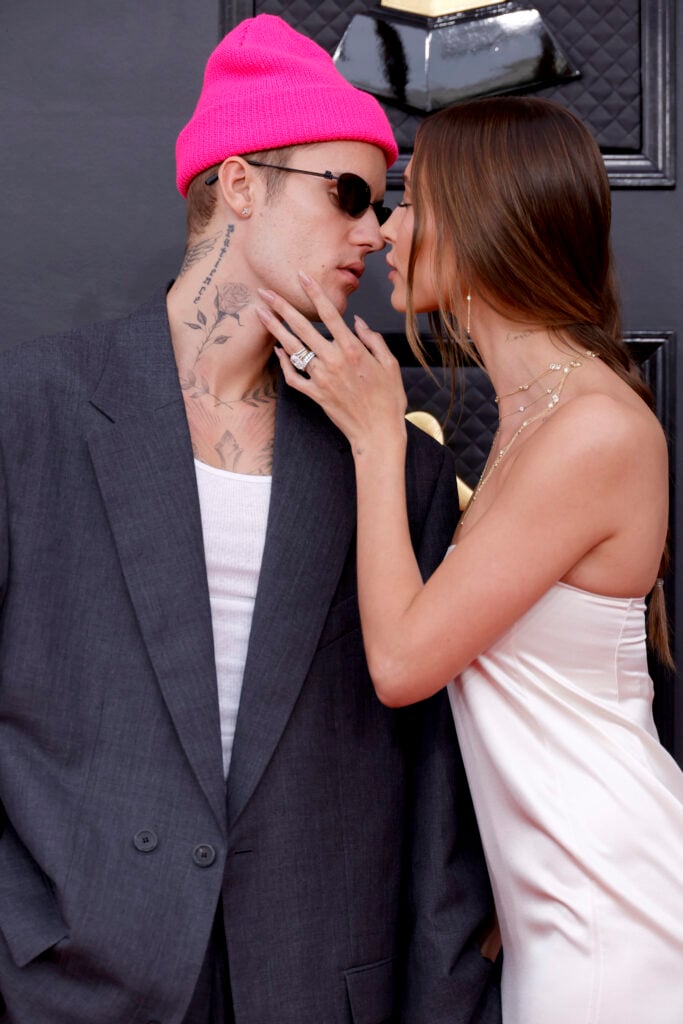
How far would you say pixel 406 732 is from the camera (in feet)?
6.42

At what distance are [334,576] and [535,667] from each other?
34 centimetres

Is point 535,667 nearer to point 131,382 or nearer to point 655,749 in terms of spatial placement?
point 655,749

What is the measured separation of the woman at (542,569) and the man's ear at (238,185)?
0.69ft

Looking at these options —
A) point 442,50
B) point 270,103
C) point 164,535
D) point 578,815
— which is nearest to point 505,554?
Answer: point 578,815

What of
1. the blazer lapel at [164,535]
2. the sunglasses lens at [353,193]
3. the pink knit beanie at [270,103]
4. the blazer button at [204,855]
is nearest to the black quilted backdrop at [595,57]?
the pink knit beanie at [270,103]

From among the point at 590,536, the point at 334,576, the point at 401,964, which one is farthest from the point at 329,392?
the point at 401,964

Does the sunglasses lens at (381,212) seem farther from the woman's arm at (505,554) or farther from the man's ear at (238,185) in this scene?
the woman's arm at (505,554)

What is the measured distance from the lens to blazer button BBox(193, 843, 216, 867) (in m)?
1.63

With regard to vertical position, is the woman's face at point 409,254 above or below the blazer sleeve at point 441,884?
above

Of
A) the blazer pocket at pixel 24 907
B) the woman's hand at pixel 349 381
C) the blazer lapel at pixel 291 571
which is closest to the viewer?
the blazer pocket at pixel 24 907

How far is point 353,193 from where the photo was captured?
77.2 inches

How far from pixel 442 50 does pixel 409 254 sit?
71 centimetres

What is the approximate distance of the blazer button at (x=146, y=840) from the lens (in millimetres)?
1643

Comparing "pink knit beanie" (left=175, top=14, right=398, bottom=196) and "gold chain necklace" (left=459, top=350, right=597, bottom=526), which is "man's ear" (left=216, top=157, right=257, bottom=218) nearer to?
"pink knit beanie" (left=175, top=14, right=398, bottom=196)
